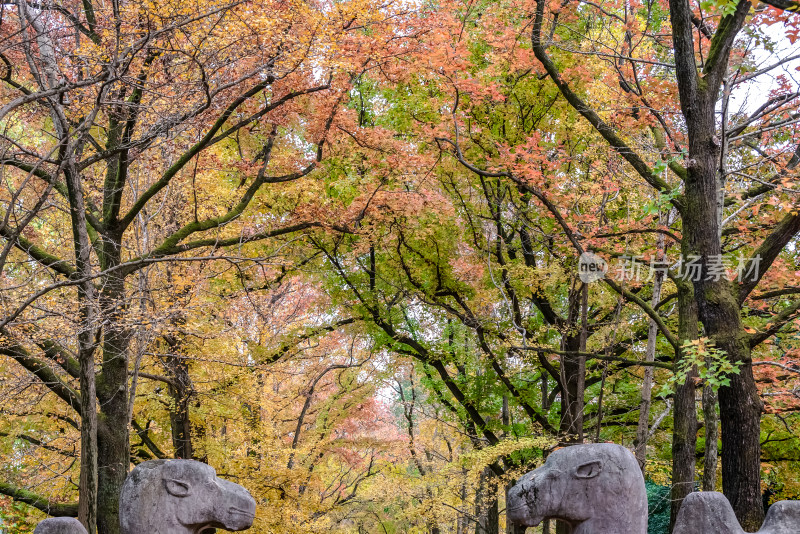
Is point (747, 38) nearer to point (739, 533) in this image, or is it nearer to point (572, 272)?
point (572, 272)

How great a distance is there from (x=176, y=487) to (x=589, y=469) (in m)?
2.33

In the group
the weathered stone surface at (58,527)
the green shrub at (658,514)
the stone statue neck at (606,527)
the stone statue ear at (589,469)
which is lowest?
the green shrub at (658,514)

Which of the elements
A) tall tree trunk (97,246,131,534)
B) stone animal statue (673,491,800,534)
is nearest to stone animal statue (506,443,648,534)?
stone animal statue (673,491,800,534)

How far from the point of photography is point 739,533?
3.62m

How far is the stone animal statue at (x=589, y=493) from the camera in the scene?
335 centimetres

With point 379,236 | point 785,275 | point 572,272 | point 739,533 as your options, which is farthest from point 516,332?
point 739,533
